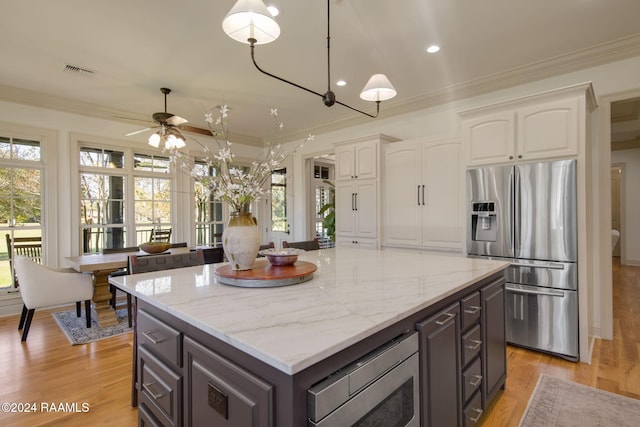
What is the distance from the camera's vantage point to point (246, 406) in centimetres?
91

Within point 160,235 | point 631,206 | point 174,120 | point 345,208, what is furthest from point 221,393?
point 631,206

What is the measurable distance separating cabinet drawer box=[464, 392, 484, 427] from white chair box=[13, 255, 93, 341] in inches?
145

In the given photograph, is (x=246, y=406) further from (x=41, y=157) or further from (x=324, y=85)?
(x=41, y=157)

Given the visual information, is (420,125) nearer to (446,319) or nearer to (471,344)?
(471,344)

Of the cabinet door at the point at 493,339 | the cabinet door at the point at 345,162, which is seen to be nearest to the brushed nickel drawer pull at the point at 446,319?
the cabinet door at the point at 493,339

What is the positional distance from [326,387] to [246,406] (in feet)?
0.83

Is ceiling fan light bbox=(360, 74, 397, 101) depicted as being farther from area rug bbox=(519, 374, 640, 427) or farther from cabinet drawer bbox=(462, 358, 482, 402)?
area rug bbox=(519, 374, 640, 427)

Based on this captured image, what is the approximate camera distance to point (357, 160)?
430 cm

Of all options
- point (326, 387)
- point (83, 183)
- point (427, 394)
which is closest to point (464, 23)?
point (427, 394)

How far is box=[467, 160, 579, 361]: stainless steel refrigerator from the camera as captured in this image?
2.61 m

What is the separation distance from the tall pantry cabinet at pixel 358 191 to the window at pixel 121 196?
9.59 ft

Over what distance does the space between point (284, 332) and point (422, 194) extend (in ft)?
10.3

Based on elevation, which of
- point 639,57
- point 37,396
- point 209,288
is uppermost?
point 639,57

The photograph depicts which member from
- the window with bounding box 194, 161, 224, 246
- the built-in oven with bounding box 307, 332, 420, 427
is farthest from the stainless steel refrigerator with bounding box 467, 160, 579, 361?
the window with bounding box 194, 161, 224, 246
